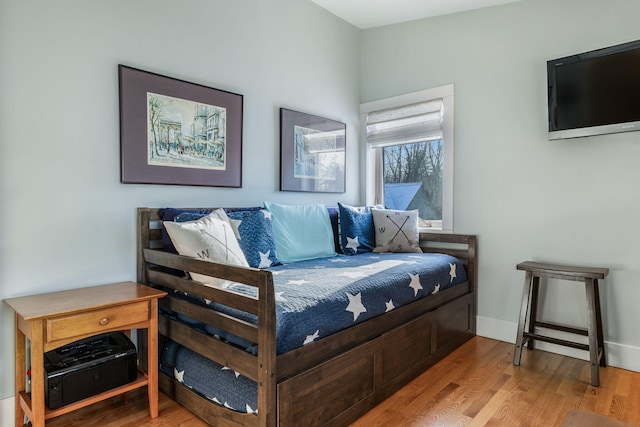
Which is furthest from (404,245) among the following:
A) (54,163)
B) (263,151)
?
(54,163)

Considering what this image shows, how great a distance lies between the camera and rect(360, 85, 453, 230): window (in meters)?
3.15

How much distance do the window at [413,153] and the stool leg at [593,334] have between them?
107 centimetres

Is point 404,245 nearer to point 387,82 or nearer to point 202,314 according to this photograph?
point 387,82

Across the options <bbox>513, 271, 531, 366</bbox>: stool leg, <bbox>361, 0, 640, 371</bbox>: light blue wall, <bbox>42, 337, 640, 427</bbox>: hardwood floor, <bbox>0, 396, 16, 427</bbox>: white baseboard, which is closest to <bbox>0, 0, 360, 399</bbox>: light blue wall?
<bbox>0, 396, 16, 427</bbox>: white baseboard

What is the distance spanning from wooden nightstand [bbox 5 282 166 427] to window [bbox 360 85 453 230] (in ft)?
7.70

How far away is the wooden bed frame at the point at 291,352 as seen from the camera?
143 cm

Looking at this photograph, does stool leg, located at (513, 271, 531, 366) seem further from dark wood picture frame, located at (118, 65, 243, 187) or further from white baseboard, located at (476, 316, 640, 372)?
dark wood picture frame, located at (118, 65, 243, 187)

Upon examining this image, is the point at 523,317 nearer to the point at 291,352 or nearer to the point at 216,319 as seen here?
the point at 291,352

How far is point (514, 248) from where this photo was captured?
283 centimetres

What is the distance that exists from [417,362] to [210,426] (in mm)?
1195

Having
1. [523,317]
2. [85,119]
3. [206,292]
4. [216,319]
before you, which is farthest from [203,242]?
[523,317]

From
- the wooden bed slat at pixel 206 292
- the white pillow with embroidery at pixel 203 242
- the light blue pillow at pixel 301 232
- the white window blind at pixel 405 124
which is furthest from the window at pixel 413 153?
the wooden bed slat at pixel 206 292

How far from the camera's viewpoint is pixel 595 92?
2.35 meters

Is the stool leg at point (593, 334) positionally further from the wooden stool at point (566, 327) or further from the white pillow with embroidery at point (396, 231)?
the white pillow with embroidery at point (396, 231)
